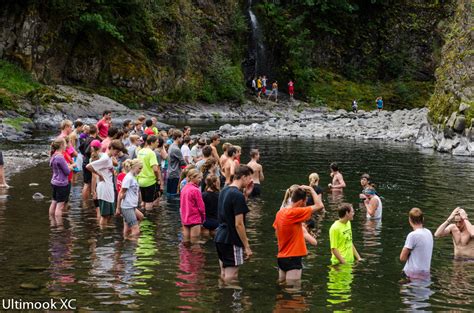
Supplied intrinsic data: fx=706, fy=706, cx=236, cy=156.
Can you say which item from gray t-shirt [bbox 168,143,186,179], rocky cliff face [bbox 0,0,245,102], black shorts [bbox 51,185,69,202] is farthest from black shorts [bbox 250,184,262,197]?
rocky cliff face [bbox 0,0,245,102]

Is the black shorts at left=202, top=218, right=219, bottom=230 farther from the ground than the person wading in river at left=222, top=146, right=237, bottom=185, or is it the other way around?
the person wading in river at left=222, top=146, right=237, bottom=185

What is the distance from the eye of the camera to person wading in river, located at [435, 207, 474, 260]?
13.3 meters

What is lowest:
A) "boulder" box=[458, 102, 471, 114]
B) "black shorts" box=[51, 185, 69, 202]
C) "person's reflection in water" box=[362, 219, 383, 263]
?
"person's reflection in water" box=[362, 219, 383, 263]

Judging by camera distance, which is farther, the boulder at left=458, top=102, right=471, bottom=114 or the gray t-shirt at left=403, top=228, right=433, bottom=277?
the boulder at left=458, top=102, right=471, bottom=114

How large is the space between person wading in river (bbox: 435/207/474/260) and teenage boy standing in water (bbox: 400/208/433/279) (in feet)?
4.35

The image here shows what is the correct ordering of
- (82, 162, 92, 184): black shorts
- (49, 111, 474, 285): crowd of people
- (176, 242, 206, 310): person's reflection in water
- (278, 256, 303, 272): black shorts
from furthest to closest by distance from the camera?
(82, 162, 92, 184): black shorts, (278, 256, 303, 272): black shorts, (176, 242, 206, 310): person's reflection in water, (49, 111, 474, 285): crowd of people

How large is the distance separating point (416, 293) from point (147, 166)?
323 inches

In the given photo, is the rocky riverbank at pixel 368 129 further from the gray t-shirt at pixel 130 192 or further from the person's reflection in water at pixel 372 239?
the gray t-shirt at pixel 130 192

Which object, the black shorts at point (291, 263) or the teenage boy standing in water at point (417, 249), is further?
the teenage boy standing in water at point (417, 249)

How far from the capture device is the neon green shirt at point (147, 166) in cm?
1742

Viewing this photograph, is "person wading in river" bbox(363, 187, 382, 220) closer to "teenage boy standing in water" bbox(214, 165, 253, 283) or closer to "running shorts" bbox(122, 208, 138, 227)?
"running shorts" bbox(122, 208, 138, 227)

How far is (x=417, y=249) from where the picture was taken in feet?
39.4

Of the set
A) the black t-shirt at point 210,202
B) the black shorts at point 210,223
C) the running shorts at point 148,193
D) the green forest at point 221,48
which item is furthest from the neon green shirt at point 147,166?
the green forest at point 221,48

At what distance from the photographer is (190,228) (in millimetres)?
14703
